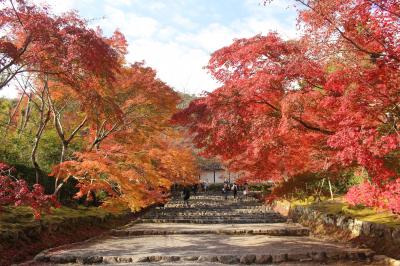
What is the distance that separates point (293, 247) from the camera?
11.5 m

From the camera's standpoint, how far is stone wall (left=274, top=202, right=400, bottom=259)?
32.6 ft

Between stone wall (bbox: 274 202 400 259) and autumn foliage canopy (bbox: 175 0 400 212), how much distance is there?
964 millimetres

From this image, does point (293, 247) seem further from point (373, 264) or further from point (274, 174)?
point (274, 174)

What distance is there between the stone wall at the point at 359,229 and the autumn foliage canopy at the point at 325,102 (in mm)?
964

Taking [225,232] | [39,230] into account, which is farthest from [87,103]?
[225,232]

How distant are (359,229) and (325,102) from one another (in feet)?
16.3

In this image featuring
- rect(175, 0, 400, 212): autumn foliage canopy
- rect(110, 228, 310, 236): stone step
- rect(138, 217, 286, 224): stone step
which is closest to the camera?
rect(175, 0, 400, 212): autumn foliage canopy

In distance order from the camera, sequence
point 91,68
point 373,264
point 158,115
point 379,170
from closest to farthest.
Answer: point 379,170 < point 373,264 < point 91,68 < point 158,115

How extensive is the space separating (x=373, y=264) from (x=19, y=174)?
39.8 feet

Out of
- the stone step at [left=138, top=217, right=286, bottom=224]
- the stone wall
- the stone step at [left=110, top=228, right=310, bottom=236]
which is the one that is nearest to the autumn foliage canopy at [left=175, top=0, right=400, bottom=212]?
the stone wall

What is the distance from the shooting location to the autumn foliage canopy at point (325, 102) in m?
7.93

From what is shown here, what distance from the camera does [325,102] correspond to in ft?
30.0

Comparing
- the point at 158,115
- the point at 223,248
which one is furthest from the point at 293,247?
the point at 158,115

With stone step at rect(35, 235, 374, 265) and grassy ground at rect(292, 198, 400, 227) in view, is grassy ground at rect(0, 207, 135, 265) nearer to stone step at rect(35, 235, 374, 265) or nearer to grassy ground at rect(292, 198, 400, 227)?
stone step at rect(35, 235, 374, 265)
